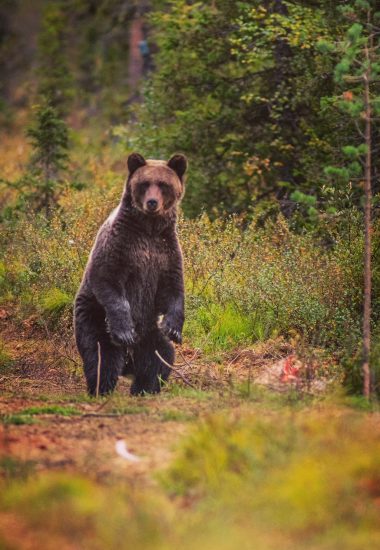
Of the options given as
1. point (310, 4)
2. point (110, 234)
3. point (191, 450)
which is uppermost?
point (310, 4)

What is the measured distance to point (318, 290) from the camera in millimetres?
9273

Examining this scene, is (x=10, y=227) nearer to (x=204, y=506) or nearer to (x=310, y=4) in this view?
(x=310, y=4)

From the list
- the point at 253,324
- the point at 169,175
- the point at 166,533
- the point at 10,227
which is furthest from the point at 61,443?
the point at 10,227

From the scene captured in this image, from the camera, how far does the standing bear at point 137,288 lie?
736 centimetres

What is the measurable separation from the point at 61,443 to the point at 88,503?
46.6 inches

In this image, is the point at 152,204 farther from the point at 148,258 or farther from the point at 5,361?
the point at 5,361

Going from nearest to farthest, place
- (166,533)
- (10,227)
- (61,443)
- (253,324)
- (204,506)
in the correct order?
(166,533), (204,506), (61,443), (253,324), (10,227)

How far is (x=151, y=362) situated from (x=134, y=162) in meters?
1.63

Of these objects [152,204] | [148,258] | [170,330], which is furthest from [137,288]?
[152,204]

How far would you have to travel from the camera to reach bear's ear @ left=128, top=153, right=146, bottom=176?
300 inches

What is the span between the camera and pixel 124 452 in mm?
4879

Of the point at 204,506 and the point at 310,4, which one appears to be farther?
the point at 310,4

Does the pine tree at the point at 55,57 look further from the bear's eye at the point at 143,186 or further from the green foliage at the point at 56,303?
the bear's eye at the point at 143,186

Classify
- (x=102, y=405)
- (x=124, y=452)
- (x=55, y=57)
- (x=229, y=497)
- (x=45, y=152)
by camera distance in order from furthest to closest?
(x=55, y=57) → (x=45, y=152) → (x=102, y=405) → (x=124, y=452) → (x=229, y=497)
